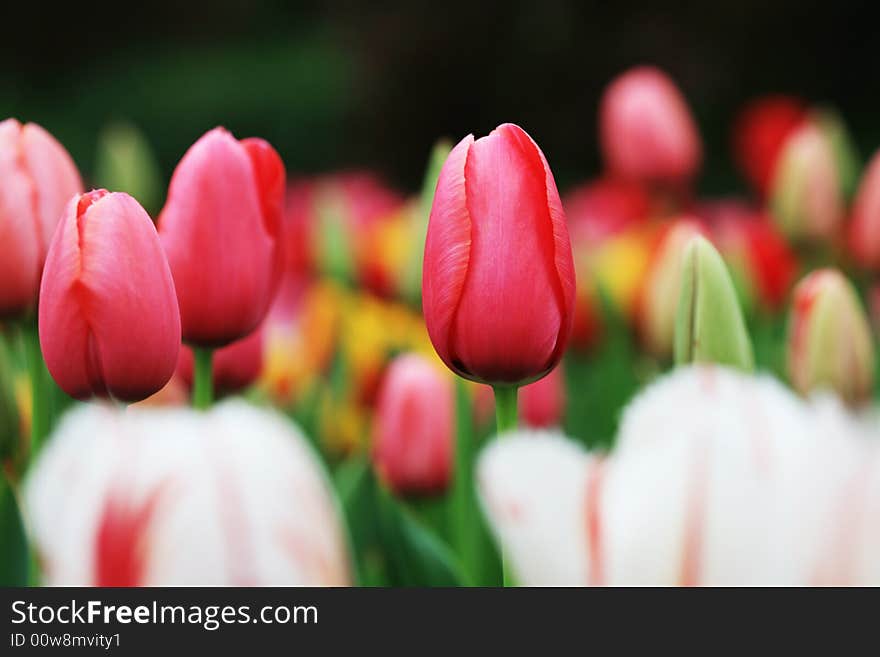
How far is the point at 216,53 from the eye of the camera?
4.23 meters

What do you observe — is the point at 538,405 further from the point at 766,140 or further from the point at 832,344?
the point at 766,140

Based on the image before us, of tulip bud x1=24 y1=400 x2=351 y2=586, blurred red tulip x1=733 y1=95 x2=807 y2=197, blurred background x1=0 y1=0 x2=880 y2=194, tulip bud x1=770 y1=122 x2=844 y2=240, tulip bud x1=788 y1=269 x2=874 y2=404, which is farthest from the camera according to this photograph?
blurred background x1=0 y1=0 x2=880 y2=194

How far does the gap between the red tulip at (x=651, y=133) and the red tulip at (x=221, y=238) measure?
69 centimetres

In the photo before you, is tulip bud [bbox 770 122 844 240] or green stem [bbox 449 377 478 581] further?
tulip bud [bbox 770 122 844 240]

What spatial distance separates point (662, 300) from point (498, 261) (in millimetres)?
380

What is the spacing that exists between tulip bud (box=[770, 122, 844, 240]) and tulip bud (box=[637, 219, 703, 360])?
0.62 feet

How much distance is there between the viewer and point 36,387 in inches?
18.8

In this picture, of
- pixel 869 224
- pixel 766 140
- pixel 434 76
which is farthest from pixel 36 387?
pixel 434 76

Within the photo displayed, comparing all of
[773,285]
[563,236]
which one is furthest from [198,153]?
[773,285]

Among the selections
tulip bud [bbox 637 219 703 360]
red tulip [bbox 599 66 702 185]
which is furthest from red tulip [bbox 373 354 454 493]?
red tulip [bbox 599 66 702 185]

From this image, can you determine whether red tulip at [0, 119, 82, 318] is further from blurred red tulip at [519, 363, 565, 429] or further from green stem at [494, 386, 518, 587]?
blurred red tulip at [519, 363, 565, 429]

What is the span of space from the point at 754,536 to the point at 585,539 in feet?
0.13

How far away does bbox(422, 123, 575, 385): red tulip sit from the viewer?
0.39 m

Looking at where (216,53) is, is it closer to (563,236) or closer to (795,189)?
(795,189)
